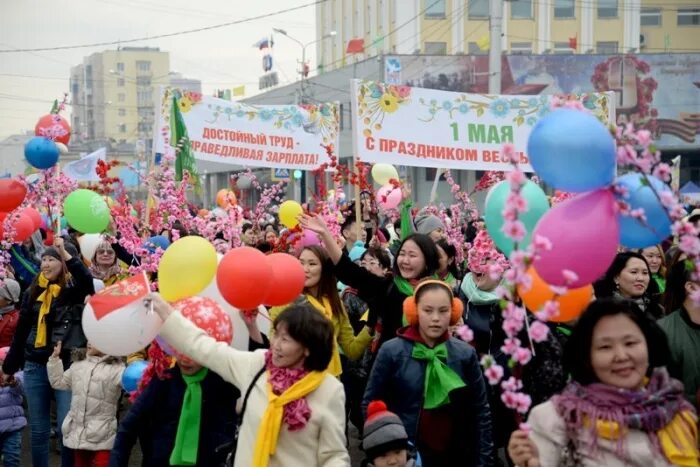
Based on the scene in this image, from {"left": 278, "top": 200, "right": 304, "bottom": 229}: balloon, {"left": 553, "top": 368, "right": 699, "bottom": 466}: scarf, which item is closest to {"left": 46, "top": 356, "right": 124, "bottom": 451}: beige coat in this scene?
{"left": 553, "top": 368, "right": 699, "bottom": 466}: scarf

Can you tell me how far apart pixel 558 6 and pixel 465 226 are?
3849 cm

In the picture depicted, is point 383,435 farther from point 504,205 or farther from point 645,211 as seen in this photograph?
point 645,211

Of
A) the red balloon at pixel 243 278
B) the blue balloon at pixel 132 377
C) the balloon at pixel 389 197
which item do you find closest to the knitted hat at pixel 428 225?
the balloon at pixel 389 197

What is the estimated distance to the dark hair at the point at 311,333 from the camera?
4445 millimetres

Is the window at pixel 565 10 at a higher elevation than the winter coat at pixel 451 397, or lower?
higher

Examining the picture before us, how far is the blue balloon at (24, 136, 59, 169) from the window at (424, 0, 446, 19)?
44.1 metres

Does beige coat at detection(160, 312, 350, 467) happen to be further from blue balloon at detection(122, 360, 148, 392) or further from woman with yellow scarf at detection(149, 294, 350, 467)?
blue balloon at detection(122, 360, 148, 392)

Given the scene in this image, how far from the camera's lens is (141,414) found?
4.96 m

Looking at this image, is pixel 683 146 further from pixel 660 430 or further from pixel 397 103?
pixel 660 430

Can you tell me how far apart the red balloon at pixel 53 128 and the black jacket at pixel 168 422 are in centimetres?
441

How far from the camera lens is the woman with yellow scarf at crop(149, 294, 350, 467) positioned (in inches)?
171

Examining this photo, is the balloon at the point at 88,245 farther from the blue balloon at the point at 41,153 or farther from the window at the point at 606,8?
the window at the point at 606,8

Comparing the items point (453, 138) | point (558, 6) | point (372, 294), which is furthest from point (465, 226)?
point (558, 6)

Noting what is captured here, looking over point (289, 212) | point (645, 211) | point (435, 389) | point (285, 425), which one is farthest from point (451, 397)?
point (289, 212)
